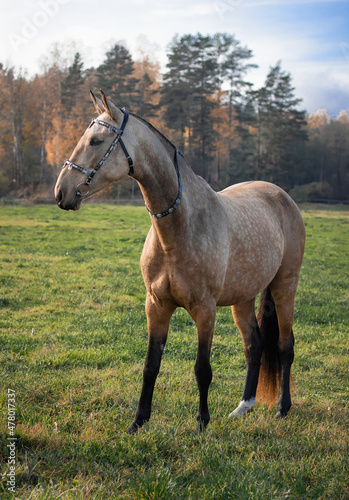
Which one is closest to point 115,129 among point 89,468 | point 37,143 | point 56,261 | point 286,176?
point 89,468

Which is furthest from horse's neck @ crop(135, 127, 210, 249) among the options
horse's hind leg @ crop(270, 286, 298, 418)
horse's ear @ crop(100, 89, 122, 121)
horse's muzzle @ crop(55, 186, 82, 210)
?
horse's hind leg @ crop(270, 286, 298, 418)

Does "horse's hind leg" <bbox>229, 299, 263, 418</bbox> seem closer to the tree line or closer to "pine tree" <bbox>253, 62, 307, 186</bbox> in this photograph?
the tree line

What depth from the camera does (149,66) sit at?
46.1 metres

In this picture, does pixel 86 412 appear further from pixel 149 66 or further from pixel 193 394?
pixel 149 66

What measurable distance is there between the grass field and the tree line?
94.9 ft

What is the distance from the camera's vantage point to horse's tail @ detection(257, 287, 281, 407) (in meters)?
4.66

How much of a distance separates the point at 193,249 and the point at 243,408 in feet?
6.25

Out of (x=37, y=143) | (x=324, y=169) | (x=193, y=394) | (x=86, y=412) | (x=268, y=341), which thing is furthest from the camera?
(x=324, y=169)

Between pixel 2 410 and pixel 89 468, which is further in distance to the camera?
pixel 2 410

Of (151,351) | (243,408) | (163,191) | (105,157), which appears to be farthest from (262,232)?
(105,157)

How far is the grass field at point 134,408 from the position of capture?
290 cm

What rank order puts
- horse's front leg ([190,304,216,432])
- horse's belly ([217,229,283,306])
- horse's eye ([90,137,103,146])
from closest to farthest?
horse's eye ([90,137,103,146]) → horse's front leg ([190,304,216,432]) → horse's belly ([217,229,283,306])

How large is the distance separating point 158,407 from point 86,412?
70 cm

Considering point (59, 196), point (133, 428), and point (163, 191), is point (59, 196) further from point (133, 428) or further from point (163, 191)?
point (133, 428)
